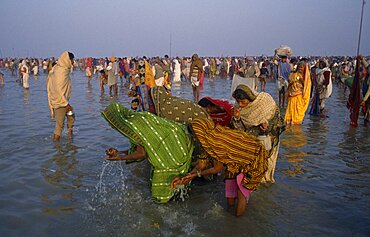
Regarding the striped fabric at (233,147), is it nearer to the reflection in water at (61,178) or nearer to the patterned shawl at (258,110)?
the patterned shawl at (258,110)

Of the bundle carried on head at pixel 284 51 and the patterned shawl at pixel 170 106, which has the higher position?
the bundle carried on head at pixel 284 51

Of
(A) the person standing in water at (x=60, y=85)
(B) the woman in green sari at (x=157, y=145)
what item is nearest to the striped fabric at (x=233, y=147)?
(B) the woman in green sari at (x=157, y=145)

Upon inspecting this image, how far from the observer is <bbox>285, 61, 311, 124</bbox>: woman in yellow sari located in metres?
8.94

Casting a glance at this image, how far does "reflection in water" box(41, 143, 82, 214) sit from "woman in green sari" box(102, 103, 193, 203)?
102cm

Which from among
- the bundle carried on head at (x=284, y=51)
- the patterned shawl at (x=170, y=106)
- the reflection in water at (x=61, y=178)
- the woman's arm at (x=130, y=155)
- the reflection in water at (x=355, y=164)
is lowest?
the reflection in water at (x=61, y=178)

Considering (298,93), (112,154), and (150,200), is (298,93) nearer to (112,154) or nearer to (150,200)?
(150,200)

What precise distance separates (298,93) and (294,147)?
97.0 inches

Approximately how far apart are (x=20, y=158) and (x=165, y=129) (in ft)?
11.7

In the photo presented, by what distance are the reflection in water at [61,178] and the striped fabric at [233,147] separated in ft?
6.30

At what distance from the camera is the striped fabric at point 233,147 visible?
3672 mm

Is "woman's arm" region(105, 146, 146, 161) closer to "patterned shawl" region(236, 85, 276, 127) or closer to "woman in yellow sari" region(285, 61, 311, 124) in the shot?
"patterned shawl" region(236, 85, 276, 127)

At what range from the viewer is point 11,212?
4.16 meters

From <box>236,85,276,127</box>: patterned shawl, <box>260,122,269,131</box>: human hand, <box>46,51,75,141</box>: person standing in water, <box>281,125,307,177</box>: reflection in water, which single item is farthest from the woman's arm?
<box>46,51,75,141</box>: person standing in water

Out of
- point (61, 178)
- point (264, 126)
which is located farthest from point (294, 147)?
point (61, 178)
